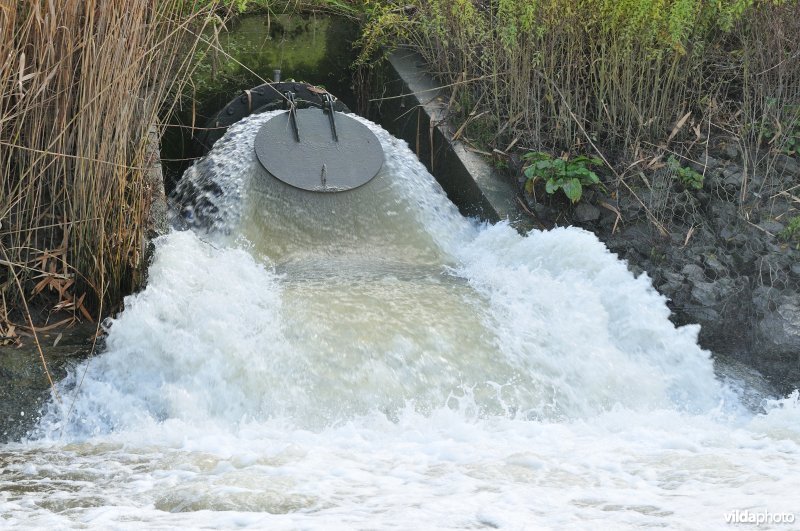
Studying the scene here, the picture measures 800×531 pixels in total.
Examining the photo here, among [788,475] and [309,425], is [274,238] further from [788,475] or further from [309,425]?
[788,475]

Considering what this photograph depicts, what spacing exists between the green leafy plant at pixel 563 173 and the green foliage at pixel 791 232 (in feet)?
2.96

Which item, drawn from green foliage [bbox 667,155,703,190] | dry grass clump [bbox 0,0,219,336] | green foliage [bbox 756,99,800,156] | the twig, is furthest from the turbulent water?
green foliage [bbox 756,99,800,156]

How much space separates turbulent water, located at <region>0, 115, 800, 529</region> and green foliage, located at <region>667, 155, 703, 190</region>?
2.47ft

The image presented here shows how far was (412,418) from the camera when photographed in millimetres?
3416

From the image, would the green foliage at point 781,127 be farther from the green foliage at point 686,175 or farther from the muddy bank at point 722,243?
the green foliage at point 686,175

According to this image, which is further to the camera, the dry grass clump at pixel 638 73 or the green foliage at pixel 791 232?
the dry grass clump at pixel 638 73

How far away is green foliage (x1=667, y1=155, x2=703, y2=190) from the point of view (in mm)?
4914

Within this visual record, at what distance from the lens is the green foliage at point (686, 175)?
16.1 ft

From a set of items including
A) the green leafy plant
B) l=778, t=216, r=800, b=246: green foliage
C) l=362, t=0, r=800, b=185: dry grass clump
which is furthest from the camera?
l=362, t=0, r=800, b=185: dry grass clump

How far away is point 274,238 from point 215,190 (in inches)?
16.4

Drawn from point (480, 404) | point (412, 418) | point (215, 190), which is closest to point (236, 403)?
point (412, 418)

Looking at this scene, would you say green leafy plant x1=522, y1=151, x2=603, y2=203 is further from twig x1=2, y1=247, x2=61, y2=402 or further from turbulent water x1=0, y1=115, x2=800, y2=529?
twig x1=2, y1=247, x2=61, y2=402

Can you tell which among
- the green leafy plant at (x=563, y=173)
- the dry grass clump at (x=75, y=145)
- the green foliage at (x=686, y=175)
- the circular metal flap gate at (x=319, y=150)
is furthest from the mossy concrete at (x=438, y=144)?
the dry grass clump at (x=75, y=145)

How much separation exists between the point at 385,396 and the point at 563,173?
6.38 ft
